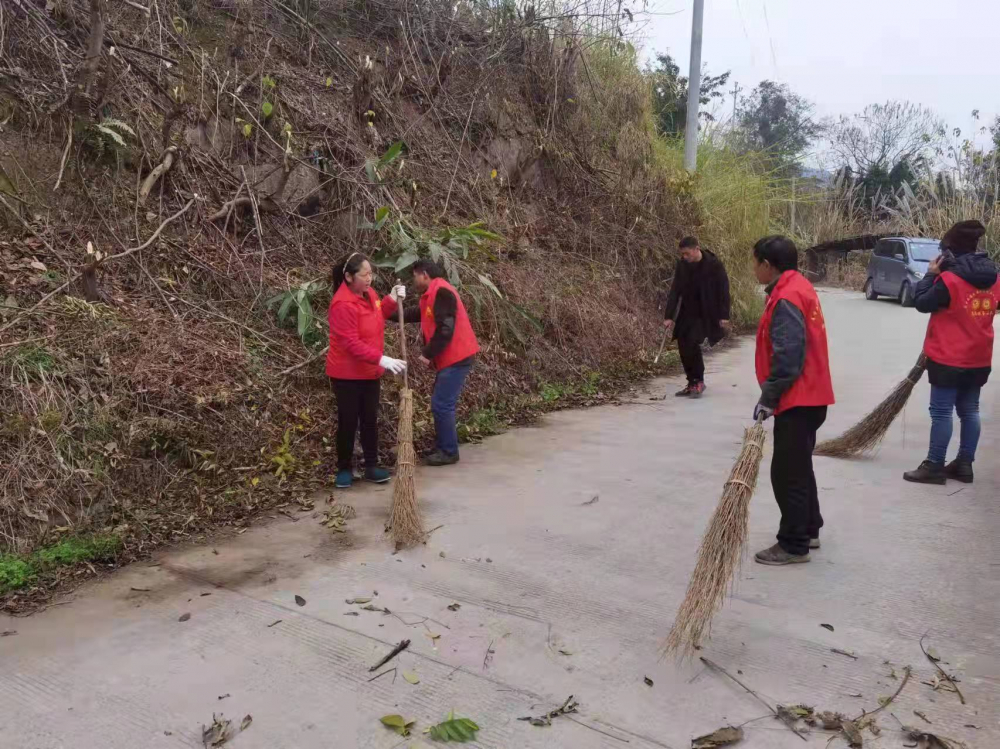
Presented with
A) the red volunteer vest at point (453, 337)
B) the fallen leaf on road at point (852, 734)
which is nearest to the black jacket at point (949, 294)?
the red volunteer vest at point (453, 337)

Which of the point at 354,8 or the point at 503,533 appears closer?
the point at 503,533

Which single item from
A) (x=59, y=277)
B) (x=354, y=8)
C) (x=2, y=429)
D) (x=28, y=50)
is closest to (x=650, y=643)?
(x=2, y=429)

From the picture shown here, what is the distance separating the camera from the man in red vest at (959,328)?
5.12 metres

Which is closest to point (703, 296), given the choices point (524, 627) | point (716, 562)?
point (716, 562)

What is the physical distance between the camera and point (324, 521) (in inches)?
184

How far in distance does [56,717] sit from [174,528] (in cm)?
173

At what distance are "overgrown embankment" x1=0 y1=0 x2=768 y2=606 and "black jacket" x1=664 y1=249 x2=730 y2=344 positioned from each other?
119cm

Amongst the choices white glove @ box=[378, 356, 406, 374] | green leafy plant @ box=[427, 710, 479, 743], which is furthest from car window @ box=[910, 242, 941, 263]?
green leafy plant @ box=[427, 710, 479, 743]

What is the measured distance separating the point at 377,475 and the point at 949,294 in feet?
13.3

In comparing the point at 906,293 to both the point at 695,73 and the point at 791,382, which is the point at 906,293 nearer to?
the point at 695,73

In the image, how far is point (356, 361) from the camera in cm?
523

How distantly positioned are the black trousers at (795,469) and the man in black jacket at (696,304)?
4450 mm

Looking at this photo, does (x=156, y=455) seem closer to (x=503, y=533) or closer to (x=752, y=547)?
(x=503, y=533)

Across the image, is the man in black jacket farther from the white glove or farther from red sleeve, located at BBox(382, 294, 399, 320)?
the white glove
